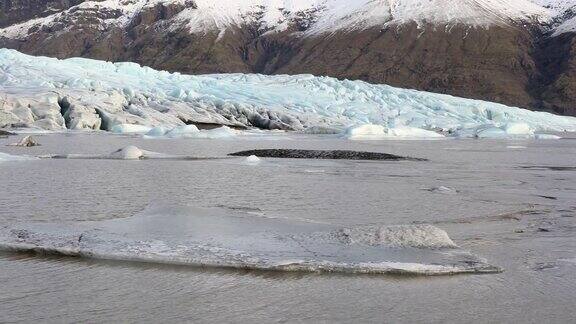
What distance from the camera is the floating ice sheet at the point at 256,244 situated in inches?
240

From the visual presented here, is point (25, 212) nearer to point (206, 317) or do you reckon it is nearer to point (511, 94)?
point (206, 317)

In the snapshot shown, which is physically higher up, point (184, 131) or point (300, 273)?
point (300, 273)

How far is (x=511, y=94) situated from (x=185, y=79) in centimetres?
12089

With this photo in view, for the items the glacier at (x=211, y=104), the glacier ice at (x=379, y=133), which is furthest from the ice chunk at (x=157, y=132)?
the glacier ice at (x=379, y=133)

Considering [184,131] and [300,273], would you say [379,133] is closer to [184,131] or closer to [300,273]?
[184,131]

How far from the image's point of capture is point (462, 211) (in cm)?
1007

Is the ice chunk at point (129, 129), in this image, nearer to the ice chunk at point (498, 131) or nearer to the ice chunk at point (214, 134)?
the ice chunk at point (214, 134)

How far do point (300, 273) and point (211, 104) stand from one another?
47542 mm

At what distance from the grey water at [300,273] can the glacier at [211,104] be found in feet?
73.2

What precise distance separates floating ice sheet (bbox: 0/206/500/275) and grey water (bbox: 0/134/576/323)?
0.56 feet

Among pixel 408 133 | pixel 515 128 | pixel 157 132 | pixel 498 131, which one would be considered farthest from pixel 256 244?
pixel 515 128

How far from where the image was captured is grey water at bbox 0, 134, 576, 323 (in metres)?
4.88

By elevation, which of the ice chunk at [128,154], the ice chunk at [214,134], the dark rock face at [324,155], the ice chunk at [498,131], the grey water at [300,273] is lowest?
the ice chunk at [498,131]

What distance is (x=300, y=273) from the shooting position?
5.93 metres
